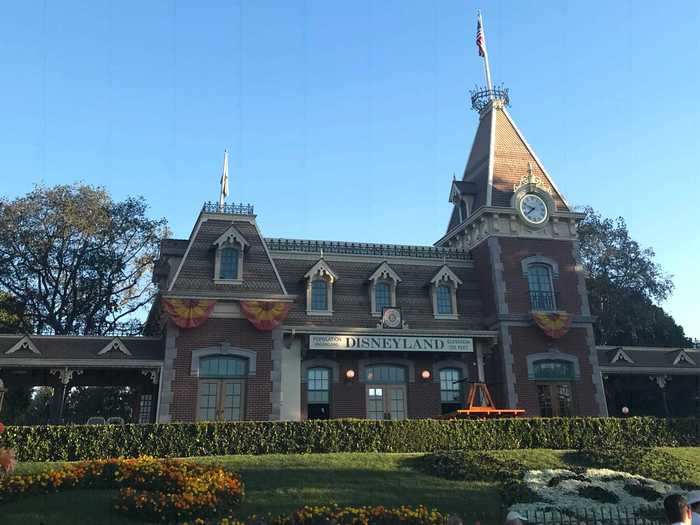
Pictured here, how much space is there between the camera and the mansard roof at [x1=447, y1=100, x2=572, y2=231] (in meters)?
29.1

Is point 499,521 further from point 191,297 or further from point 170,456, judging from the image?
point 191,297

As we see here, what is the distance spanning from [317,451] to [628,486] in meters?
8.68

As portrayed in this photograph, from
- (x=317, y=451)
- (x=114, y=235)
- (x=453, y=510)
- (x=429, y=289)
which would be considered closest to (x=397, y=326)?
(x=429, y=289)

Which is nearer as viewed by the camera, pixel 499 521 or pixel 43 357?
pixel 499 521

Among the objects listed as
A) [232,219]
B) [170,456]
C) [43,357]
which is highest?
[232,219]

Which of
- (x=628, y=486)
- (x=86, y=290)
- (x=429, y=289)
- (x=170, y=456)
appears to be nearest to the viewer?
(x=628, y=486)

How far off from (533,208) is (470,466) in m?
16.1

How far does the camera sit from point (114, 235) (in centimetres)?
4019

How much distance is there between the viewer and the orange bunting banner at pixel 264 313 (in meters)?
23.3

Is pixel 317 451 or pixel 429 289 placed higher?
pixel 429 289

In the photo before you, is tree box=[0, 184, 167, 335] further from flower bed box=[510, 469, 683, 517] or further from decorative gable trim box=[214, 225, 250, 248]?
flower bed box=[510, 469, 683, 517]

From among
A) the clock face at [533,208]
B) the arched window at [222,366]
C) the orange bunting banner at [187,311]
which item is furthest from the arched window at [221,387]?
the clock face at [533,208]

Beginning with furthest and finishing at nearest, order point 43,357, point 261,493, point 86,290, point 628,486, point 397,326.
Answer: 1. point 86,290
2. point 397,326
3. point 43,357
4. point 628,486
5. point 261,493

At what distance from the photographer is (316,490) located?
13.3 metres
